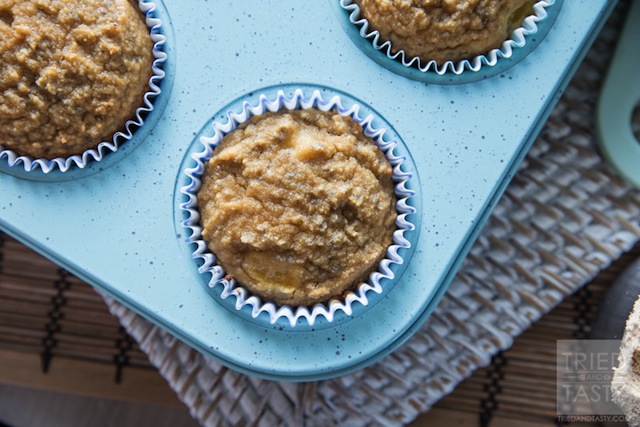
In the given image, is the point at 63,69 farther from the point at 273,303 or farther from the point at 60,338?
the point at 60,338

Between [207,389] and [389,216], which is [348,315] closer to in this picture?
[389,216]

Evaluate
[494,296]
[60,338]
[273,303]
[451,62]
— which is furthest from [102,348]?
[451,62]

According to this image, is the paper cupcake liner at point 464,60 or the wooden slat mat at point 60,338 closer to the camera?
the paper cupcake liner at point 464,60

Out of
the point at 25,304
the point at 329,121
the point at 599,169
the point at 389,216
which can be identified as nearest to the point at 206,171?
the point at 329,121

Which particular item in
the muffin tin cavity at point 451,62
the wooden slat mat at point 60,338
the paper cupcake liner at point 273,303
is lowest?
the wooden slat mat at point 60,338

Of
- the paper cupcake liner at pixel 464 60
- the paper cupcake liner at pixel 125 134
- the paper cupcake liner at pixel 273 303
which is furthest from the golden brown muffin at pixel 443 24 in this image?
the paper cupcake liner at pixel 125 134

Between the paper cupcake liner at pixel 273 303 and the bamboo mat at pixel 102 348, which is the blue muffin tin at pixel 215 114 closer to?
the paper cupcake liner at pixel 273 303
